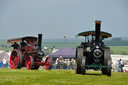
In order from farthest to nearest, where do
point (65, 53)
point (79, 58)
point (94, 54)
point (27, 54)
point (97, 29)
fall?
point (65, 53), point (27, 54), point (97, 29), point (94, 54), point (79, 58)

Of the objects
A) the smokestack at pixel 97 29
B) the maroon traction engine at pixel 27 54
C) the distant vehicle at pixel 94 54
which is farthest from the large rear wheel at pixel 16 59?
the smokestack at pixel 97 29

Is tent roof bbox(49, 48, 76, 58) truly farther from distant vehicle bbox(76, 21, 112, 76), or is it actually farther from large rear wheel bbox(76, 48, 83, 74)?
large rear wheel bbox(76, 48, 83, 74)

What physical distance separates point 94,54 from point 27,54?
9.01 metres

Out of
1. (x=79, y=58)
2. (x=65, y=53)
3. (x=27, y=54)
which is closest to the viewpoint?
(x=79, y=58)

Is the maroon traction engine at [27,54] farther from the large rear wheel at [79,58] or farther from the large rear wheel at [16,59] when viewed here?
the large rear wheel at [79,58]

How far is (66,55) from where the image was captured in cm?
4209

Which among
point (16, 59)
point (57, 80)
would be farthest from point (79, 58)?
point (16, 59)

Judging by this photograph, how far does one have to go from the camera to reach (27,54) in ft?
80.1

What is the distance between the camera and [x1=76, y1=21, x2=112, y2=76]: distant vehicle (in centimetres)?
1590

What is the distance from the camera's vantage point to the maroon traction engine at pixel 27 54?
78.1 ft

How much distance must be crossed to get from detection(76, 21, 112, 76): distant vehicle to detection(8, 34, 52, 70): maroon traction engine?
6975 mm

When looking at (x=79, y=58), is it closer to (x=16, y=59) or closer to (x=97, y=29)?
(x=97, y=29)

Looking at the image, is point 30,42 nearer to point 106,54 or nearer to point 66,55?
point 106,54

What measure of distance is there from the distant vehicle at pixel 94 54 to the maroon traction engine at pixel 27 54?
6.97 metres
